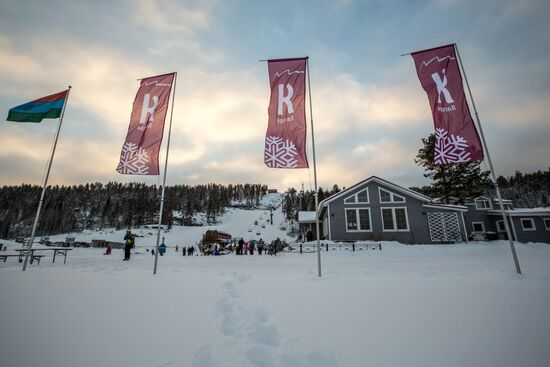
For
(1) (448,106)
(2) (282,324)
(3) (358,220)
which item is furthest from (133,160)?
(3) (358,220)

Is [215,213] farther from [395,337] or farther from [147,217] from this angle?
[395,337]

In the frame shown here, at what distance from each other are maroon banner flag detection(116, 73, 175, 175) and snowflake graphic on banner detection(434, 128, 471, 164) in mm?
11246

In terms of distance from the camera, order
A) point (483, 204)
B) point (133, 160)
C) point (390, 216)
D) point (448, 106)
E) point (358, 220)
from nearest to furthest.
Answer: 1. point (448, 106)
2. point (133, 160)
3. point (390, 216)
4. point (358, 220)
5. point (483, 204)

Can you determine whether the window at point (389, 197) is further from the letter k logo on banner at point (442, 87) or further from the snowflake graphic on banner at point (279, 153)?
the snowflake graphic on banner at point (279, 153)

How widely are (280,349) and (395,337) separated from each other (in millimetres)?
1663

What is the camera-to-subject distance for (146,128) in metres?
10.9

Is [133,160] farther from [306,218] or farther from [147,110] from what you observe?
[306,218]

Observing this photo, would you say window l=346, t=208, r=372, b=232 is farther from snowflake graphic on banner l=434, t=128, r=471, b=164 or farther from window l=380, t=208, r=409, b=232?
snowflake graphic on banner l=434, t=128, r=471, b=164

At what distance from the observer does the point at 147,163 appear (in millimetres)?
10359

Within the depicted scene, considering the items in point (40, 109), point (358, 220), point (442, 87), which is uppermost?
point (40, 109)

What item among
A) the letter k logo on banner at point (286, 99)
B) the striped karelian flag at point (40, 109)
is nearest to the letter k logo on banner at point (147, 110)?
the striped karelian flag at point (40, 109)

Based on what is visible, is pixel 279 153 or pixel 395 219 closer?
pixel 279 153

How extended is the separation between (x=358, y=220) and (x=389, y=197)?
4.13 m

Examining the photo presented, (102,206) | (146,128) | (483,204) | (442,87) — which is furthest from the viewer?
(102,206)
